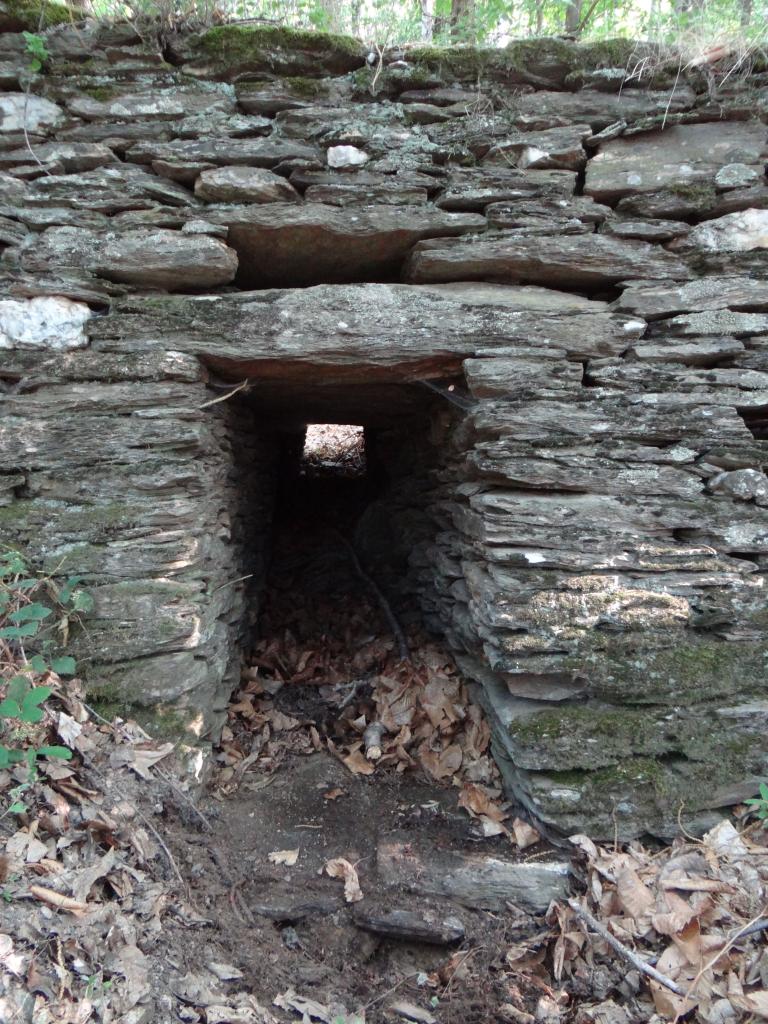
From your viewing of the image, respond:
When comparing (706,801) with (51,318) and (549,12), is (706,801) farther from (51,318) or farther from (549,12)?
(549,12)

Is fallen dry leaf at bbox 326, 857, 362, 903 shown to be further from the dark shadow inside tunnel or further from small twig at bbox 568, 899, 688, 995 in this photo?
the dark shadow inside tunnel

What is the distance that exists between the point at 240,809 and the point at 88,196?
3.14m

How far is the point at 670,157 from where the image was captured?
10.3 ft

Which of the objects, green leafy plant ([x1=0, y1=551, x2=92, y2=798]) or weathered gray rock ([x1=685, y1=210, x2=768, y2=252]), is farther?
weathered gray rock ([x1=685, y1=210, x2=768, y2=252])

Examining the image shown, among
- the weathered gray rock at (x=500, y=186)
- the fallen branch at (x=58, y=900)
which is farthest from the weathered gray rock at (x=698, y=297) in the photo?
the fallen branch at (x=58, y=900)

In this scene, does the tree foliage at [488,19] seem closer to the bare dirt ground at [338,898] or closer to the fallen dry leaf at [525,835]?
the bare dirt ground at [338,898]

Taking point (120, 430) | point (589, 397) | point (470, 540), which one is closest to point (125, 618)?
point (120, 430)

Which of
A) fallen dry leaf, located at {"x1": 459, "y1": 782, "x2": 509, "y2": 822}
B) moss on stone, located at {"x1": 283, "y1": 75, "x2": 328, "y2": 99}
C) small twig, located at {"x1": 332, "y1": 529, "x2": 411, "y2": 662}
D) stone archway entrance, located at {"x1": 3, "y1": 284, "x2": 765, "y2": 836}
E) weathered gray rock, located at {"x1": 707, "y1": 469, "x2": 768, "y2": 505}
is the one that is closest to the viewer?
stone archway entrance, located at {"x1": 3, "y1": 284, "x2": 765, "y2": 836}

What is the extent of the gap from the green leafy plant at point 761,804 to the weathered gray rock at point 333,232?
114 inches

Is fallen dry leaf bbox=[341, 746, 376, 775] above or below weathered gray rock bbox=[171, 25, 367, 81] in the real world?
below

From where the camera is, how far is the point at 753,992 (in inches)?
77.0

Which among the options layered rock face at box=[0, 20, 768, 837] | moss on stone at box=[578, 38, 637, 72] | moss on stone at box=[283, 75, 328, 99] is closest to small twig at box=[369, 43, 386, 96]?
layered rock face at box=[0, 20, 768, 837]

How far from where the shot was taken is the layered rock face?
2736 mm

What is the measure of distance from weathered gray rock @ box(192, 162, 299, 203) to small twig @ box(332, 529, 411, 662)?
9.44 feet
